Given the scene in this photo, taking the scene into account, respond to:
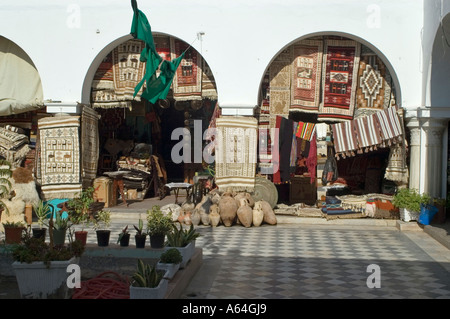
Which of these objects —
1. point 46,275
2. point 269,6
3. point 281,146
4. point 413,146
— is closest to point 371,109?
point 413,146

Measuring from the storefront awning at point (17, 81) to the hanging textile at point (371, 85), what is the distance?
6.72 meters

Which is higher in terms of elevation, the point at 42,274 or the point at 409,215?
the point at 42,274

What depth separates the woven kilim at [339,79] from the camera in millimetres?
11842

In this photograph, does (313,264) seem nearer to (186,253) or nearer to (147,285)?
(186,253)

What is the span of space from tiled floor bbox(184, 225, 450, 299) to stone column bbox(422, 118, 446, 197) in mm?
1123

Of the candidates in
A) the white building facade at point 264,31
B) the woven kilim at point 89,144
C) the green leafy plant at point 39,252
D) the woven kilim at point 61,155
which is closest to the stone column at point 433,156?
the white building facade at point 264,31

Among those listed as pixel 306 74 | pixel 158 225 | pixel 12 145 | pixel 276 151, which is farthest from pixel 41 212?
pixel 306 74

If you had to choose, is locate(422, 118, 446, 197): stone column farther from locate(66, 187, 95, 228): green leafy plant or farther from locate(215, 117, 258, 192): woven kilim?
locate(66, 187, 95, 228): green leafy plant

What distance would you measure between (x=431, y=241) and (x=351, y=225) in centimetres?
195

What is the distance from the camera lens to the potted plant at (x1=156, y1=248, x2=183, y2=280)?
6.57 m

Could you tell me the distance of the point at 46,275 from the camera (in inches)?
234

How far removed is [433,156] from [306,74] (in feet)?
9.85

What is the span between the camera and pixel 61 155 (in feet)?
39.1

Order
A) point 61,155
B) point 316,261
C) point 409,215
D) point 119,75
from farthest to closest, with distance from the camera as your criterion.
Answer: point 119,75 < point 61,155 < point 409,215 < point 316,261
